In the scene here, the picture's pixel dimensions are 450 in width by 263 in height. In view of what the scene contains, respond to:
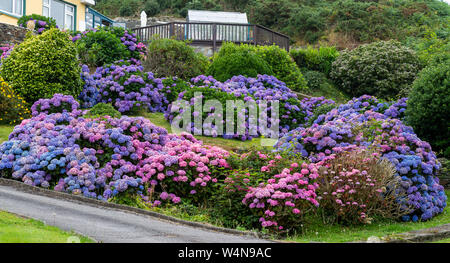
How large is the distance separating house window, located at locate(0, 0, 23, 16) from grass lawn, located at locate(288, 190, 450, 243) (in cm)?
1941

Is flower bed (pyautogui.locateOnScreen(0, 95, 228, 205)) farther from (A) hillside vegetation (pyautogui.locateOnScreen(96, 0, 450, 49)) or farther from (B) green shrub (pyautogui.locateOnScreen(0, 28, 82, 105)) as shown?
(A) hillside vegetation (pyautogui.locateOnScreen(96, 0, 450, 49))

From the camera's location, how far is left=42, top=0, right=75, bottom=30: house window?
83.0 ft

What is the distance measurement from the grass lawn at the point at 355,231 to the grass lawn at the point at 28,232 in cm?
304

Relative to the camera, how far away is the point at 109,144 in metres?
8.39

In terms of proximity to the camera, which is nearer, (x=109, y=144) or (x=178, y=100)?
(x=109, y=144)

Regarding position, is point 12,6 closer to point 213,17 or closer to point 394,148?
point 213,17

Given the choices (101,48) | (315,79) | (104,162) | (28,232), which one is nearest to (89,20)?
(101,48)

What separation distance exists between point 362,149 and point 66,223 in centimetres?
500

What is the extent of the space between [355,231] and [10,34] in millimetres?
13308

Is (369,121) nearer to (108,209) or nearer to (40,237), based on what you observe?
(108,209)

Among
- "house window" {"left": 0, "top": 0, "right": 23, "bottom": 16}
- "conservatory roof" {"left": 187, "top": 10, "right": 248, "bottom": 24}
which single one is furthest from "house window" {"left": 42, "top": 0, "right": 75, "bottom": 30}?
"conservatory roof" {"left": 187, "top": 10, "right": 248, "bottom": 24}

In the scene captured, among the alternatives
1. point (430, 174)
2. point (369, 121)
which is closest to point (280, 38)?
point (369, 121)

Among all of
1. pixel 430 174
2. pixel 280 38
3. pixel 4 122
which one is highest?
pixel 280 38
